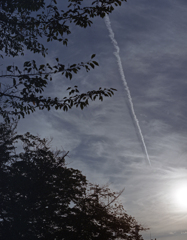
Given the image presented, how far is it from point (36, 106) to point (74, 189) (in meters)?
13.3

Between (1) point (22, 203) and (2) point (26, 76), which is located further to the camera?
(1) point (22, 203)

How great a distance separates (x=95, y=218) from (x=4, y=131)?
38.8ft

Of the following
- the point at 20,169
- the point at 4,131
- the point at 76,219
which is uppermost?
the point at 4,131

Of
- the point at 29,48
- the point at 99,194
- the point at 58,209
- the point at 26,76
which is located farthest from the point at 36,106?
the point at 99,194

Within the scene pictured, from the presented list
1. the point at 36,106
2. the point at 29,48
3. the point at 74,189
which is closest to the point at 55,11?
the point at 29,48

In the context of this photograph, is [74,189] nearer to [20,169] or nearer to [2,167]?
[20,169]

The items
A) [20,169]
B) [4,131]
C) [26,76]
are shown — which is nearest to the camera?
[26,76]

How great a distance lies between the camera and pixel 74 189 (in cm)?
2161

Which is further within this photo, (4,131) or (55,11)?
(4,131)

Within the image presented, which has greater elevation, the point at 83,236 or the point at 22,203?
the point at 22,203

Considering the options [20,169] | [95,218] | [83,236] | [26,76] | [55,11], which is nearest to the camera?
[26,76]

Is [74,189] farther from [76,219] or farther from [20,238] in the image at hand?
[20,238]

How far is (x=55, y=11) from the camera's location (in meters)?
9.96

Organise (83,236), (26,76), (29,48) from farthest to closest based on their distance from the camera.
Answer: (83,236)
(29,48)
(26,76)
